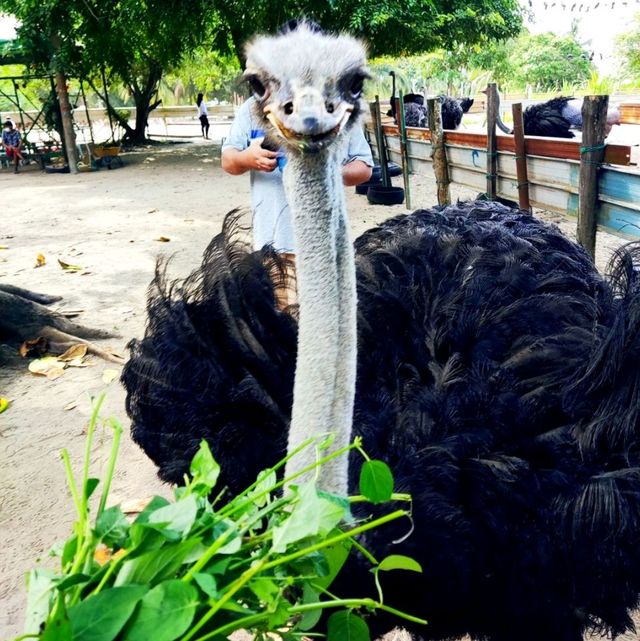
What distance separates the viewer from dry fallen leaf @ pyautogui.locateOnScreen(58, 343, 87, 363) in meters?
3.33

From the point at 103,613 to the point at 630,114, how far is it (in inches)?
597

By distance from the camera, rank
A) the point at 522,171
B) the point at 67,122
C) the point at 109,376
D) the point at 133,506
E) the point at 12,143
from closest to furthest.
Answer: the point at 133,506
the point at 109,376
the point at 522,171
the point at 67,122
the point at 12,143

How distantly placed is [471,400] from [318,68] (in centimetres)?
65

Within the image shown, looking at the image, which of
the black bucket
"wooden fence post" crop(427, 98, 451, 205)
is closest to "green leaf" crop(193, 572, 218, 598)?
"wooden fence post" crop(427, 98, 451, 205)

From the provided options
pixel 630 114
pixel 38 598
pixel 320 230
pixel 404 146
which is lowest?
pixel 630 114


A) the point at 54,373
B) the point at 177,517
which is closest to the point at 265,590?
the point at 177,517

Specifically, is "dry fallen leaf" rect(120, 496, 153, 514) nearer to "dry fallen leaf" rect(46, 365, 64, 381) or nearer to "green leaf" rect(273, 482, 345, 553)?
"dry fallen leaf" rect(46, 365, 64, 381)

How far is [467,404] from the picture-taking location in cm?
138

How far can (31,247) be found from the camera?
19.0 feet

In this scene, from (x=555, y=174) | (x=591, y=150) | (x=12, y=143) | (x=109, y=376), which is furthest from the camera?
(x=12, y=143)

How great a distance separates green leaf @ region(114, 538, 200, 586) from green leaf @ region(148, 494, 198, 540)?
16 millimetres

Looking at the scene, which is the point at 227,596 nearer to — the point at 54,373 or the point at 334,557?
the point at 334,557

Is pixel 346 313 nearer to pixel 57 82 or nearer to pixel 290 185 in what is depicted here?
pixel 290 185

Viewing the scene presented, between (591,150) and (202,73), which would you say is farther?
(202,73)
